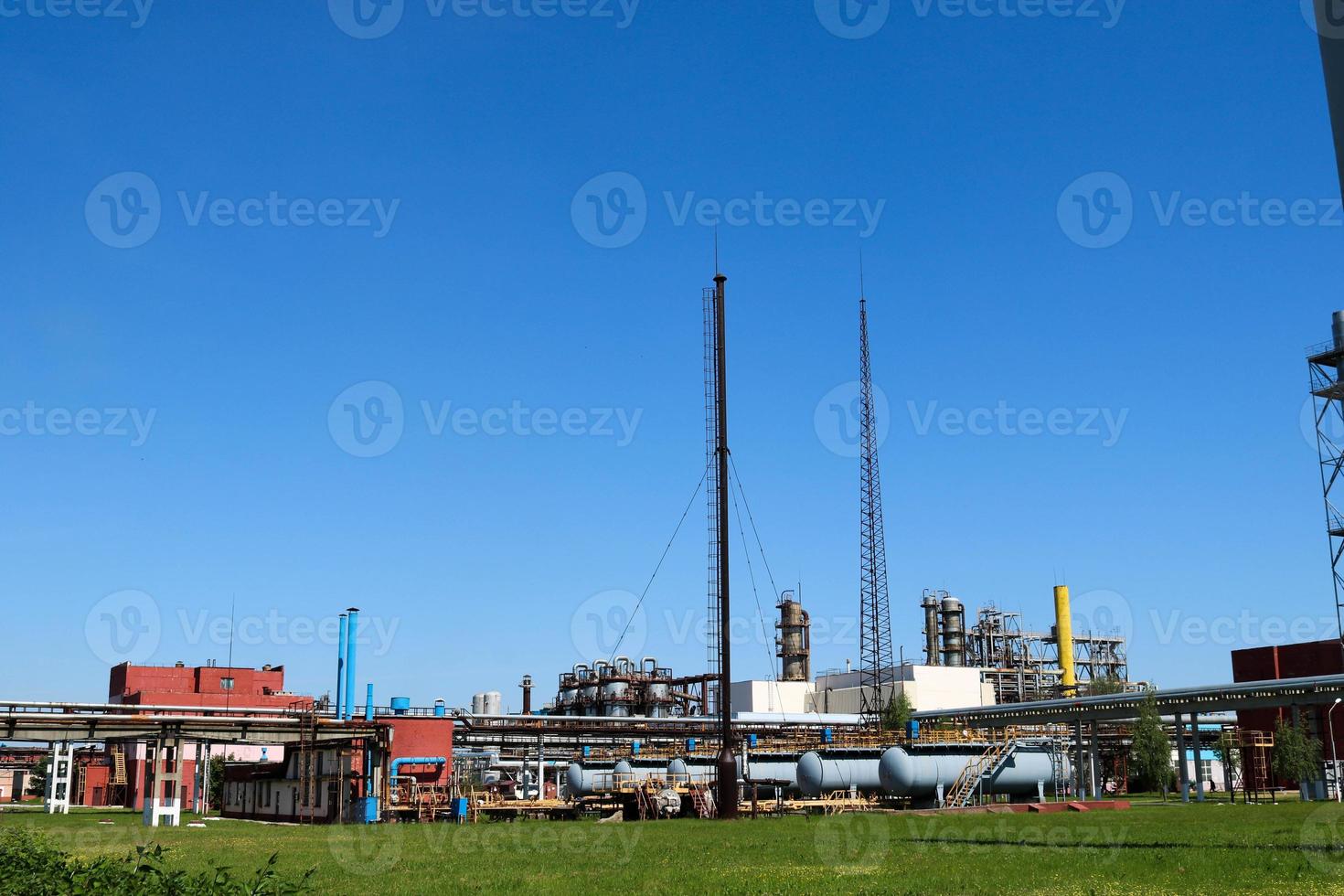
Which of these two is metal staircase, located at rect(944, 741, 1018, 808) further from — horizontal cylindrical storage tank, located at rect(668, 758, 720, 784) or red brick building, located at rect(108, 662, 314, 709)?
red brick building, located at rect(108, 662, 314, 709)

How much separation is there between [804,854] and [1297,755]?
46583mm

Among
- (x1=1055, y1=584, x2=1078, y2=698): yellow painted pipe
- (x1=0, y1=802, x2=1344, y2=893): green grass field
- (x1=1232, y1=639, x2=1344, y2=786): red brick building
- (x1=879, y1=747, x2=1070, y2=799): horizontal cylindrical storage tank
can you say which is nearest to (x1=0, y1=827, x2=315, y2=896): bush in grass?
(x1=0, y1=802, x2=1344, y2=893): green grass field

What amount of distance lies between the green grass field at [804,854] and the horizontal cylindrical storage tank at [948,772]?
1519 cm

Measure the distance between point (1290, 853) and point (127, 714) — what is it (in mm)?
52624

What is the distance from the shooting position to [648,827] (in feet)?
137

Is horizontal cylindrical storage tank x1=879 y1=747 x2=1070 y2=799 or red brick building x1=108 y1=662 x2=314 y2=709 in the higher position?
red brick building x1=108 y1=662 x2=314 y2=709

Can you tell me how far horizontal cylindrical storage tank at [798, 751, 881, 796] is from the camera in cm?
6012

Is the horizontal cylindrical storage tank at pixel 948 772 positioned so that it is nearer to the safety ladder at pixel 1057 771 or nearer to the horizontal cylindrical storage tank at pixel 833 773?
the safety ladder at pixel 1057 771

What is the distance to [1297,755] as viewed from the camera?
6319 cm

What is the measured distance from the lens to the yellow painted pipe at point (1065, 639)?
371ft

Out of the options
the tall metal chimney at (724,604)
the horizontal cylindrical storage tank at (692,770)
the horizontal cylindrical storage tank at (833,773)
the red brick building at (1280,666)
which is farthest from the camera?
the red brick building at (1280,666)

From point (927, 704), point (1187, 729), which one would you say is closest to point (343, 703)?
point (927, 704)

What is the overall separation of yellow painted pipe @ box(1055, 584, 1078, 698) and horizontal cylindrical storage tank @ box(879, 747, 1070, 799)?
1905 inches

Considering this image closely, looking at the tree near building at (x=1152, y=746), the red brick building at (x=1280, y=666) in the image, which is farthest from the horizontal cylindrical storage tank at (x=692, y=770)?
the red brick building at (x=1280, y=666)
